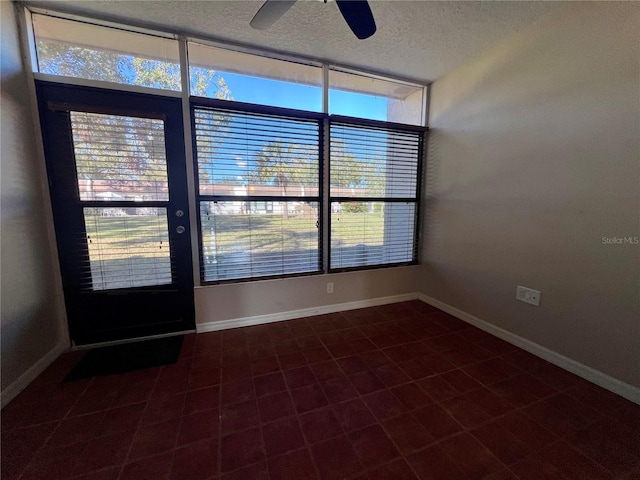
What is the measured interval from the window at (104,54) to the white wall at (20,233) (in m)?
0.17

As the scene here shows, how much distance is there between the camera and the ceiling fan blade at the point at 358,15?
1.26 meters

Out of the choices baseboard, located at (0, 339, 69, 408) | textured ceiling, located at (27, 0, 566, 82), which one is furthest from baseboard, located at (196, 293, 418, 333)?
textured ceiling, located at (27, 0, 566, 82)

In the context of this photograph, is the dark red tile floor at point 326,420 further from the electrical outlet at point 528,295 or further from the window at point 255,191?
the window at point 255,191

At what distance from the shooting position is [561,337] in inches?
76.1

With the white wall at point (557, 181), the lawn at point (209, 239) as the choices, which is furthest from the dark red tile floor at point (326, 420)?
the lawn at point (209, 239)

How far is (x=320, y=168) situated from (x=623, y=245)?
227 centimetres

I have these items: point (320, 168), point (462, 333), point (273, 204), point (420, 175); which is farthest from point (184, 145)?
point (462, 333)

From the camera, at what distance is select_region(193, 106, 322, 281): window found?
7.59ft

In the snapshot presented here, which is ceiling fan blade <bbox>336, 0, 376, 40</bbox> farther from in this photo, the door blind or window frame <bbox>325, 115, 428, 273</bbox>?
the door blind

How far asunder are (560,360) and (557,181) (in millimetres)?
1325

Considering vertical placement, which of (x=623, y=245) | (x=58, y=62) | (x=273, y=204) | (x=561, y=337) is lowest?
(x=561, y=337)

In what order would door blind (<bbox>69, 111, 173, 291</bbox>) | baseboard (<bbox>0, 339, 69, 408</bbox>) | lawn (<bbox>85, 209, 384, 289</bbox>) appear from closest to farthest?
baseboard (<bbox>0, 339, 69, 408</bbox>) < door blind (<bbox>69, 111, 173, 291</bbox>) < lawn (<bbox>85, 209, 384, 289</bbox>)

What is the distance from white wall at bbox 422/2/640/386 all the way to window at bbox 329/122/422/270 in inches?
21.0

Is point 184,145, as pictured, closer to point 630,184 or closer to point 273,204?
point 273,204
